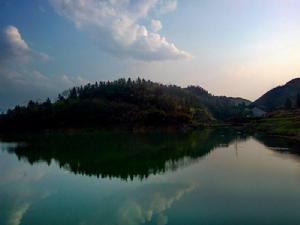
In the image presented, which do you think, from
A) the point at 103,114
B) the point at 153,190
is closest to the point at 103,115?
the point at 103,114

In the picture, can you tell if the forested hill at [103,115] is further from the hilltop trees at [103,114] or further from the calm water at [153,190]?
the calm water at [153,190]

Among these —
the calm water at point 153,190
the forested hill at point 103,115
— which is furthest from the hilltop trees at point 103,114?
the calm water at point 153,190

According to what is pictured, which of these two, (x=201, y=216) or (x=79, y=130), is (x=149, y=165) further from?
(x=79, y=130)

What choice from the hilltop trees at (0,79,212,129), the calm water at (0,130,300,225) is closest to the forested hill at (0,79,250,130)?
the hilltop trees at (0,79,212,129)

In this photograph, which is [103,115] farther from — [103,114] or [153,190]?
[153,190]

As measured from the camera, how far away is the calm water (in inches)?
743

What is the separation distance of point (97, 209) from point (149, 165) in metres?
17.3

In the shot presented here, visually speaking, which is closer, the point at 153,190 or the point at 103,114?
the point at 153,190

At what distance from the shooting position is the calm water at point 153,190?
18875mm

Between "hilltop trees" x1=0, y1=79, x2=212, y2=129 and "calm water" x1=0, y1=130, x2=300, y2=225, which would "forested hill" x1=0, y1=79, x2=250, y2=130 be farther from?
"calm water" x1=0, y1=130, x2=300, y2=225

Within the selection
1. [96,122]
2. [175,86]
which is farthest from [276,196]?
[175,86]

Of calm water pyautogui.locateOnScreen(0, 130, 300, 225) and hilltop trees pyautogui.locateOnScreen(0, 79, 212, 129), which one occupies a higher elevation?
hilltop trees pyautogui.locateOnScreen(0, 79, 212, 129)

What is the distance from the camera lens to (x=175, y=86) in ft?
643

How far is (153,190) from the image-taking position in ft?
84.6
